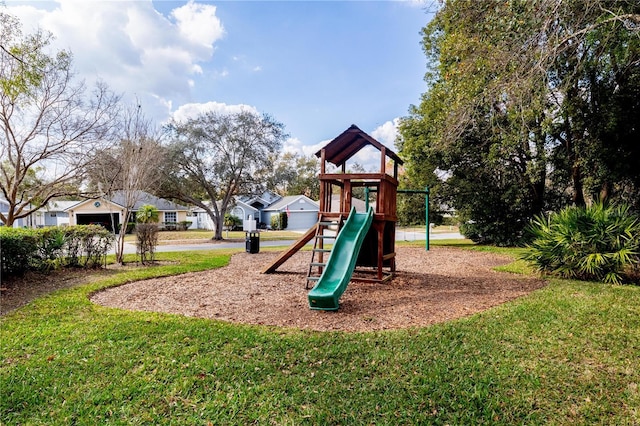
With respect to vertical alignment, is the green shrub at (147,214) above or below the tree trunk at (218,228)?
above

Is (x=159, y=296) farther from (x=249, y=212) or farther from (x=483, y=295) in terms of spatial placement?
(x=249, y=212)

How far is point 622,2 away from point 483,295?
222 inches

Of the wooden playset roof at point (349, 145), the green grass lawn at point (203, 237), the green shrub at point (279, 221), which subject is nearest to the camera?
the wooden playset roof at point (349, 145)

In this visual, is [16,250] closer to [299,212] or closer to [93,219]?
[93,219]

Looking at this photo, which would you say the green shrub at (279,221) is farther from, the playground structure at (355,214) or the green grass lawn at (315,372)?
the green grass lawn at (315,372)

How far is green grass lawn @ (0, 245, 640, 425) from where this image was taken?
2578 millimetres

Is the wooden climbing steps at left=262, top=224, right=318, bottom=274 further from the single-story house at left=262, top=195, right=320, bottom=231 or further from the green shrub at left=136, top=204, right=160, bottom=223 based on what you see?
the single-story house at left=262, top=195, right=320, bottom=231

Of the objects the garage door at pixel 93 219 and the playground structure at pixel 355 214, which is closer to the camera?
the playground structure at pixel 355 214

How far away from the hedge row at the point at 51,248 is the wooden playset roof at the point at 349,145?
5.85 metres

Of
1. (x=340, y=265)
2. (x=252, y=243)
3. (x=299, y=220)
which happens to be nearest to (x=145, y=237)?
(x=252, y=243)

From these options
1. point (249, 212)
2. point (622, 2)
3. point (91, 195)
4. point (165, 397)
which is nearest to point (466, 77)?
point (622, 2)

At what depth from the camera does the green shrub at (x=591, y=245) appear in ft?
22.6

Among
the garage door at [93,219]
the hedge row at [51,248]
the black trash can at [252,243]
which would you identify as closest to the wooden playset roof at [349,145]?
the hedge row at [51,248]

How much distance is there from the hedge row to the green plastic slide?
5978 millimetres
